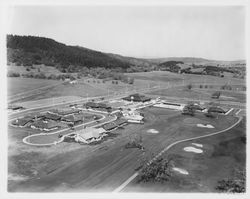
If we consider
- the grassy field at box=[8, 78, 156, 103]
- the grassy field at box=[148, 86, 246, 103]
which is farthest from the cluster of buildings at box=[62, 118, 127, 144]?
the grassy field at box=[148, 86, 246, 103]

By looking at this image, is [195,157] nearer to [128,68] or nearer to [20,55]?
[128,68]

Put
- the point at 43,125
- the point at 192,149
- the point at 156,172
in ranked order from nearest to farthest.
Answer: the point at 156,172 < the point at 192,149 < the point at 43,125

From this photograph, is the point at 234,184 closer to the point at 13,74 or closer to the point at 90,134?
the point at 90,134

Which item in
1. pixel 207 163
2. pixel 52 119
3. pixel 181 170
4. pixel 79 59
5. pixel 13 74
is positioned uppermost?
pixel 79 59

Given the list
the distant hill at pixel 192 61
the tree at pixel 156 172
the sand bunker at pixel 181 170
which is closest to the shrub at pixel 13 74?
the distant hill at pixel 192 61

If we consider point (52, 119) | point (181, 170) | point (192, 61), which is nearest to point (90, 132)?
point (52, 119)

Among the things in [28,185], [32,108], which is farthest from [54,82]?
[28,185]

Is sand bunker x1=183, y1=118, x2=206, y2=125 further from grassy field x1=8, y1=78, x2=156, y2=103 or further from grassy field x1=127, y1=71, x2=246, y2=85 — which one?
grassy field x1=8, y1=78, x2=156, y2=103
